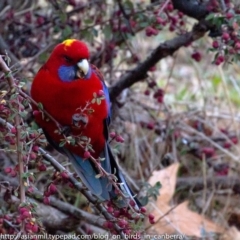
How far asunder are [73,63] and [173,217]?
103cm

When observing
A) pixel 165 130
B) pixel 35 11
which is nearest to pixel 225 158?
pixel 165 130

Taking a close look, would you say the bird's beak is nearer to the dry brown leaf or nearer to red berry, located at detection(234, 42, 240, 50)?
red berry, located at detection(234, 42, 240, 50)

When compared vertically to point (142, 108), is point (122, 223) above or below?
above

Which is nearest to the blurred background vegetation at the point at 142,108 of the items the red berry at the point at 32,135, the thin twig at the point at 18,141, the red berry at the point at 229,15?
the red berry at the point at 229,15

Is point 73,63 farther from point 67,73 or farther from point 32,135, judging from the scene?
point 32,135

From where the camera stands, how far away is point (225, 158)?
3.42 m

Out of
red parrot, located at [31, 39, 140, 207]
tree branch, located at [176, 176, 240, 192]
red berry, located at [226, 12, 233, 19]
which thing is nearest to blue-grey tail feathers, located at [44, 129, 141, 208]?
red parrot, located at [31, 39, 140, 207]

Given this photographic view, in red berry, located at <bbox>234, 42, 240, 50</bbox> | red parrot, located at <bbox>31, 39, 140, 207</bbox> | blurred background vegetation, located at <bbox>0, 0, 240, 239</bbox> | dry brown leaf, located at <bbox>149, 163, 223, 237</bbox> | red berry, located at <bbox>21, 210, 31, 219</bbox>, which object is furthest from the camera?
dry brown leaf, located at <bbox>149, 163, 223, 237</bbox>

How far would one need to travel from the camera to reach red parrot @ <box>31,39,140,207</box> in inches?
82.4

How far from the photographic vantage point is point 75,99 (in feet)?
6.88

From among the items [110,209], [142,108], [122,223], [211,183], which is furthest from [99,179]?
[142,108]

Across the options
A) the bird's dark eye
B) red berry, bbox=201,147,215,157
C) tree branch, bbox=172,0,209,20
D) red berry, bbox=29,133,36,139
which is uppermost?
the bird's dark eye

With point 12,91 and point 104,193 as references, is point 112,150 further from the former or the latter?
point 12,91

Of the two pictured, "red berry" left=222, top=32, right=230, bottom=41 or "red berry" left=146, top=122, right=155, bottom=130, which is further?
"red berry" left=146, top=122, right=155, bottom=130
